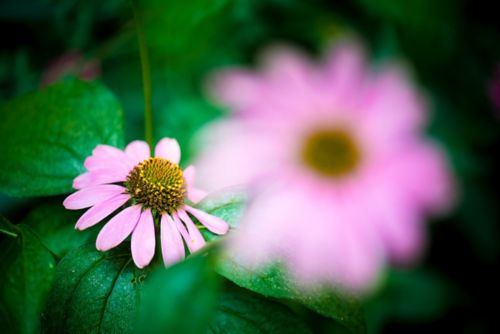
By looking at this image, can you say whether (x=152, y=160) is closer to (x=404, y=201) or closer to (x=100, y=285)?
(x=100, y=285)

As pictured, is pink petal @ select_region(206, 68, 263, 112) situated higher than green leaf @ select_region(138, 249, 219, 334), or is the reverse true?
pink petal @ select_region(206, 68, 263, 112)

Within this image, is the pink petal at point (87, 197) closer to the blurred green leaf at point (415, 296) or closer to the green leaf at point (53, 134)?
the green leaf at point (53, 134)

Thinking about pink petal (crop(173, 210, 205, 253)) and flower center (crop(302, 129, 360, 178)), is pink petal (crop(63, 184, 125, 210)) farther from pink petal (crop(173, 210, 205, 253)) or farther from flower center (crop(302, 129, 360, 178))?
flower center (crop(302, 129, 360, 178))

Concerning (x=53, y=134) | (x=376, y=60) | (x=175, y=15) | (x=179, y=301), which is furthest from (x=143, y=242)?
(x=376, y=60)

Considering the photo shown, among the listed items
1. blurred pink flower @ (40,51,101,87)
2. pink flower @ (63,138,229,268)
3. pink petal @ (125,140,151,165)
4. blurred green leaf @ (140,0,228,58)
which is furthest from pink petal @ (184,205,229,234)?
blurred pink flower @ (40,51,101,87)

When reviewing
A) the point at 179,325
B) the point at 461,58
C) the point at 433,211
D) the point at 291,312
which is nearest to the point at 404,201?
the point at 433,211

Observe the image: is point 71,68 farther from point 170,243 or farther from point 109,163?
point 170,243

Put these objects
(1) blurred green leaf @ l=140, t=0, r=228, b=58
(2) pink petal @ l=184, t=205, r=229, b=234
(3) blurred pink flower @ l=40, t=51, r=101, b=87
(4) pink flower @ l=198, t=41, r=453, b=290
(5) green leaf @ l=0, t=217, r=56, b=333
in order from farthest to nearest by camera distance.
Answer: (3) blurred pink flower @ l=40, t=51, r=101, b=87 < (1) blurred green leaf @ l=140, t=0, r=228, b=58 < (2) pink petal @ l=184, t=205, r=229, b=234 < (5) green leaf @ l=0, t=217, r=56, b=333 < (4) pink flower @ l=198, t=41, r=453, b=290
